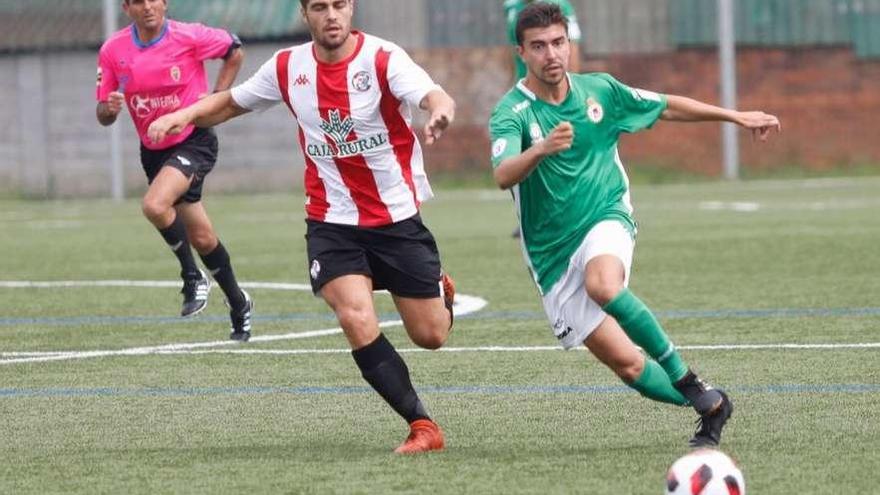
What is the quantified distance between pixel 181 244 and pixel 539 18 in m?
4.71

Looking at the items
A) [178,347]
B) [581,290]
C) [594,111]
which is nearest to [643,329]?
[581,290]

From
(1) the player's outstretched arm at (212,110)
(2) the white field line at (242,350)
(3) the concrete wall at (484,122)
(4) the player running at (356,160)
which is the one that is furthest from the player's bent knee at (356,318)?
(3) the concrete wall at (484,122)

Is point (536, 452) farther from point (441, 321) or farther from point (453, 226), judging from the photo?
point (453, 226)

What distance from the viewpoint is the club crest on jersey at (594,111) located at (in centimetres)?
755

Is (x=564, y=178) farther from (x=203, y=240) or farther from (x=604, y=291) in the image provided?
(x=203, y=240)

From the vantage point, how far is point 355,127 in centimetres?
766

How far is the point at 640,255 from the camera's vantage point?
1542cm

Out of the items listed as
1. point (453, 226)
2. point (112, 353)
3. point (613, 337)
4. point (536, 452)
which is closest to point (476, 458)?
point (536, 452)

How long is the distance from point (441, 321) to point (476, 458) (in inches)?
41.4

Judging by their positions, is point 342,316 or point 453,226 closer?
point 342,316

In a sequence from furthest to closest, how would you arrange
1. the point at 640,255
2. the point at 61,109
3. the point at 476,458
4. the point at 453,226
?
the point at 61,109 < the point at 453,226 < the point at 640,255 < the point at 476,458

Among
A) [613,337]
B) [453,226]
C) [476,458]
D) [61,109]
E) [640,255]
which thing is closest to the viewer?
[476,458]

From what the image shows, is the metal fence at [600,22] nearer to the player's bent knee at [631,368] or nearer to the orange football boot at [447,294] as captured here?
the orange football boot at [447,294]

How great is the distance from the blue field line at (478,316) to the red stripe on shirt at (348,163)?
149 inches
